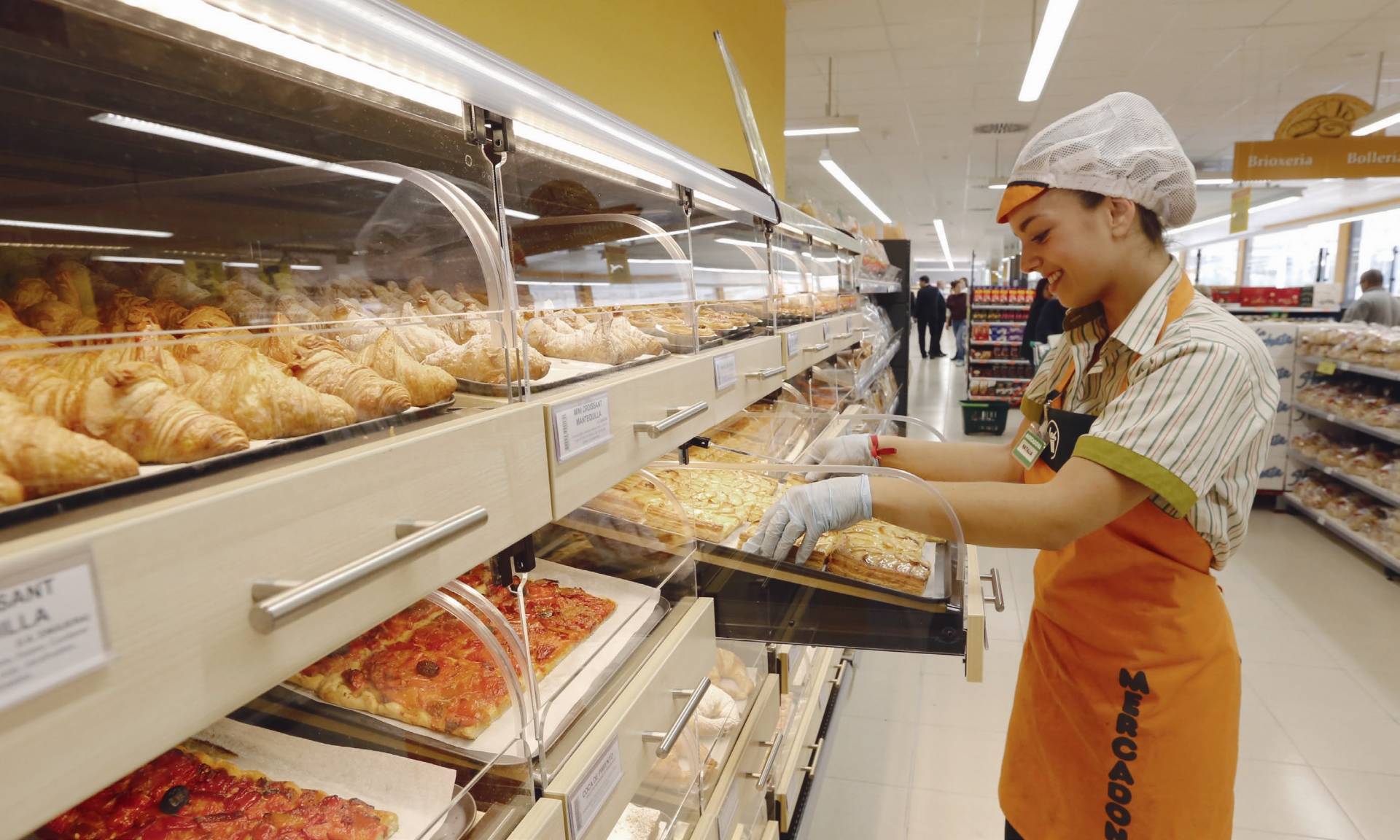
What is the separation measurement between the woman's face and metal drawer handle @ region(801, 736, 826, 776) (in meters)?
1.72

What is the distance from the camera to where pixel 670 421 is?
1246 millimetres

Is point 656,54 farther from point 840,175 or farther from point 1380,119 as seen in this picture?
point 1380,119

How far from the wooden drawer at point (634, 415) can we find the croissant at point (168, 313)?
0.40 meters

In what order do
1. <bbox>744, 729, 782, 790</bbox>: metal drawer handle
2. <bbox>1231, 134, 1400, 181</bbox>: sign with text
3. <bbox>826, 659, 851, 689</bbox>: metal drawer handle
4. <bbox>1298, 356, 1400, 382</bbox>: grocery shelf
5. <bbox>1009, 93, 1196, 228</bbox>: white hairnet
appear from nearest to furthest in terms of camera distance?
1. <bbox>1009, 93, 1196, 228</bbox>: white hairnet
2. <bbox>744, 729, 782, 790</bbox>: metal drawer handle
3. <bbox>826, 659, 851, 689</bbox>: metal drawer handle
4. <bbox>1298, 356, 1400, 382</bbox>: grocery shelf
5. <bbox>1231, 134, 1400, 181</bbox>: sign with text

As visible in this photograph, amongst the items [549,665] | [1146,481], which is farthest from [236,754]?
[1146,481]

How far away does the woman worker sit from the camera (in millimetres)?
1424

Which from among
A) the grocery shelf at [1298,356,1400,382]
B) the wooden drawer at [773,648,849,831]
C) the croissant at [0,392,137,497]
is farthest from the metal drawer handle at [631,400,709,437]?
the grocery shelf at [1298,356,1400,382]

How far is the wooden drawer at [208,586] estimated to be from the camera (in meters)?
0.42

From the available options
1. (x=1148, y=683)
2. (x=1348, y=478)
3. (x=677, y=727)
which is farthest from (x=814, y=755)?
(x=1348, y=478)

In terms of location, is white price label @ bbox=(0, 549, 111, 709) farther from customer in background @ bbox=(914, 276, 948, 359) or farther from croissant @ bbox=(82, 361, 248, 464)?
customer in background @ bbox=(914, 276, 948, 359)

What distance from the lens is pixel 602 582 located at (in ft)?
5.04

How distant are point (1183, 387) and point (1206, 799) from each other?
92 centimetres

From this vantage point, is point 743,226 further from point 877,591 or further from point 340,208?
point 340,208

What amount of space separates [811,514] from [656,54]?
2.81 m
